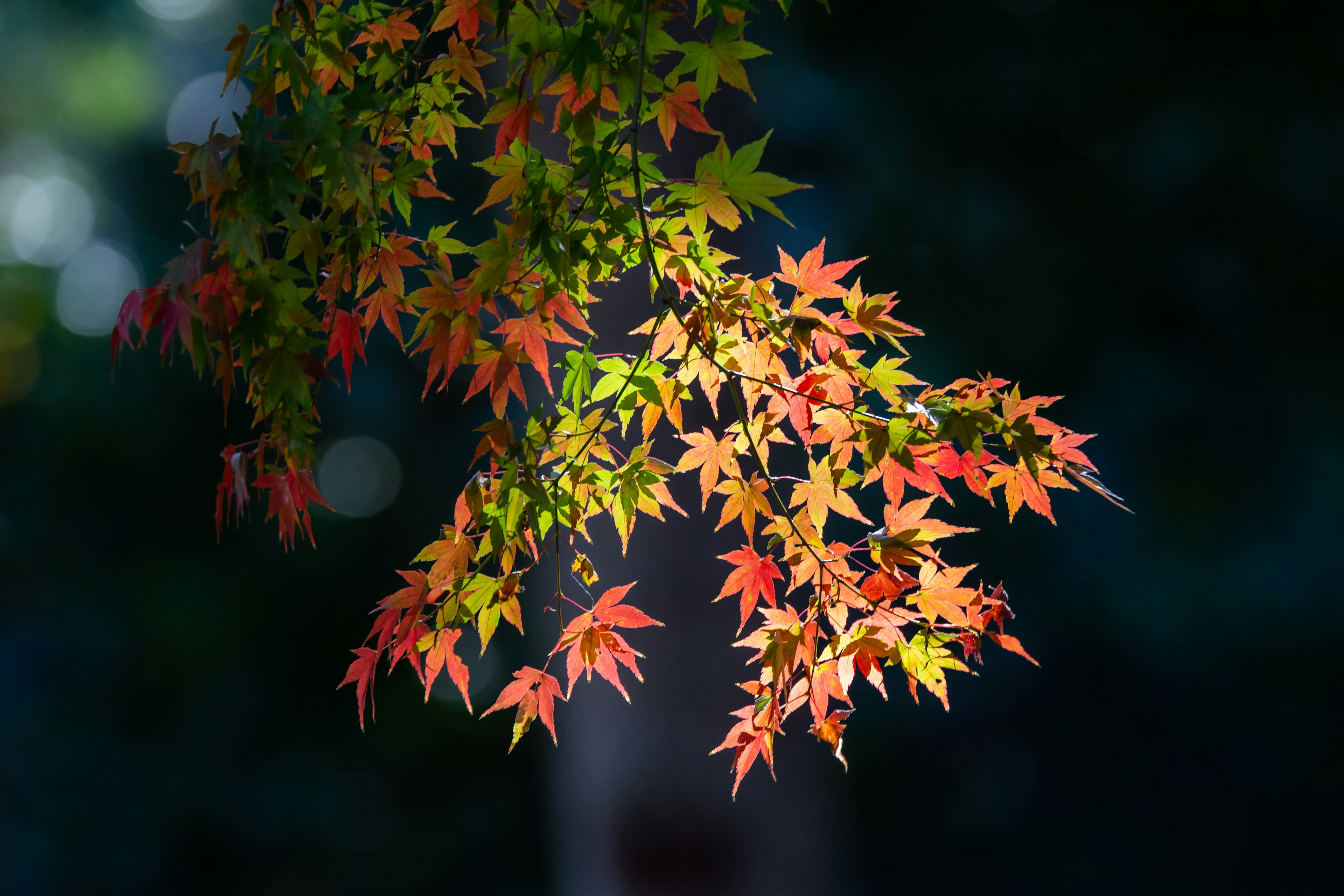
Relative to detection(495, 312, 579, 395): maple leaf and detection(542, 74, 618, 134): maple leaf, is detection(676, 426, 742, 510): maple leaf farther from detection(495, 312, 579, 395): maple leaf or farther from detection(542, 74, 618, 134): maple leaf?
detection(542, 74, 618, 134): maple leaf

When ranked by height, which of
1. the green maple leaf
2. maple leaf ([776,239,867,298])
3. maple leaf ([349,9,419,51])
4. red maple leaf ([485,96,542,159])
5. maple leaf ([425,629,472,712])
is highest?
maple leaf ([349,9,419,51])

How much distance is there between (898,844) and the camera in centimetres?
452

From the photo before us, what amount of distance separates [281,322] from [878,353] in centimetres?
360

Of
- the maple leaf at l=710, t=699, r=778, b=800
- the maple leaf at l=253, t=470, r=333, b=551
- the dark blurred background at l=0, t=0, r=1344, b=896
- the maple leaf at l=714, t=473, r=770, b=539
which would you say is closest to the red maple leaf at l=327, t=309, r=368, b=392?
the maple leaf at l=253, t=470, r=333, b=551

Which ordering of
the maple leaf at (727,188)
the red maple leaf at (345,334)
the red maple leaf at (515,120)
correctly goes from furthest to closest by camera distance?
the red maple leaf at (345,334) < the red maple leaf at (515,120) < the maple leaf at (727,188)

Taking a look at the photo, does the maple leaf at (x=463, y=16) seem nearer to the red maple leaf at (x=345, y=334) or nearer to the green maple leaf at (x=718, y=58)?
the green maple leaf at (x=718, y=58)

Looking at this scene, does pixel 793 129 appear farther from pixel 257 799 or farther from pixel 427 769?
pixel 257 799

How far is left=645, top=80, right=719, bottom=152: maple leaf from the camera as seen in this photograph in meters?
1.09

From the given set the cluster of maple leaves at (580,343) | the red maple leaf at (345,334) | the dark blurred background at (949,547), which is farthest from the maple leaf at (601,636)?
the dark blurred background at (949,547)

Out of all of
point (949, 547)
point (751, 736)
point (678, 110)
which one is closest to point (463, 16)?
point (678, 110)

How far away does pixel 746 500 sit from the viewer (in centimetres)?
120

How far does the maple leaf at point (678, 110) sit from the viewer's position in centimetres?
109

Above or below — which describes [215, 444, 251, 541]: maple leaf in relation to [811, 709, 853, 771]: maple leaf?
above

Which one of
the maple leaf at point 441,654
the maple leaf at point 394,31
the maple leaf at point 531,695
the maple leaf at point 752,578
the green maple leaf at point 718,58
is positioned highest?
the maple leaf at point 394,31
